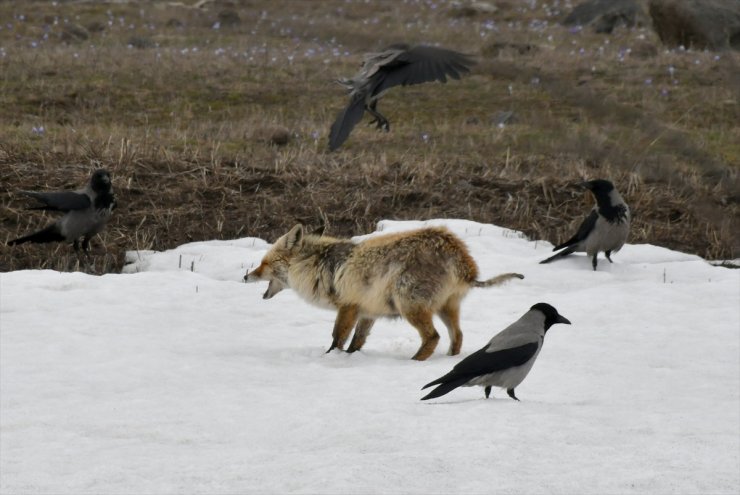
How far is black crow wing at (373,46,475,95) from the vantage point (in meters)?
6.52

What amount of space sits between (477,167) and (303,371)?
7560mm

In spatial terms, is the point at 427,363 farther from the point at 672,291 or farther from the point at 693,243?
the point at 693,243

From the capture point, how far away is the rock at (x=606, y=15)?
3259 centimetres

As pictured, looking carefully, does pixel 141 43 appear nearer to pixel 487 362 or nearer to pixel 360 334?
pixel 360 334

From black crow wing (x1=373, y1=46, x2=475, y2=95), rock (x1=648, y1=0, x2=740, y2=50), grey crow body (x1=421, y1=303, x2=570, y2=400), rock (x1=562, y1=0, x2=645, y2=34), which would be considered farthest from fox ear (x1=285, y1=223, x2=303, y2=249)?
rock (x1=562, y1=0, x2=645, y2=34)

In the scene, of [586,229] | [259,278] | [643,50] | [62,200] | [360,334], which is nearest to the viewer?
[360,334]

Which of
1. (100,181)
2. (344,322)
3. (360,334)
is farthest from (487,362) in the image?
Result: (100,181)

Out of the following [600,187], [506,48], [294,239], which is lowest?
[506,48]

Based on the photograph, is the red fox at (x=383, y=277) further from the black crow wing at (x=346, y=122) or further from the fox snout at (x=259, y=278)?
the black crow wing at (x=346, y=122)

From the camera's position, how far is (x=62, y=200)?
9.33 meters

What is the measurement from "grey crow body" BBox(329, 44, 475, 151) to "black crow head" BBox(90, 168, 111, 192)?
11.2 feet

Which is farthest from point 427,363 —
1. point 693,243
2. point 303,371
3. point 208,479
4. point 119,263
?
point 693,243

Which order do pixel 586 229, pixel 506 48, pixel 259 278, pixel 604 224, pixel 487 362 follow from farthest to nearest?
pixel 506 48, pixel 586 229, pixel 604 224, pixel 259 278, pixel 487 362

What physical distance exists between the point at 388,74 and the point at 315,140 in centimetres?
922
